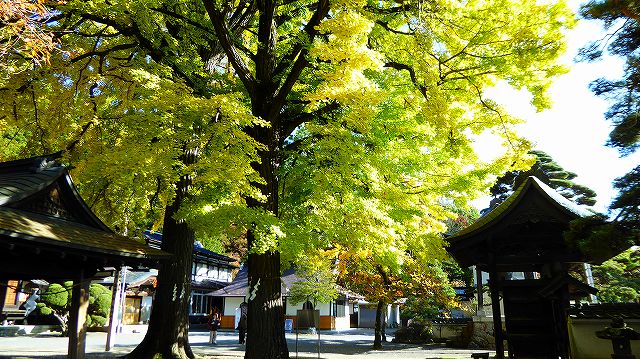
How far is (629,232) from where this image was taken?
556 cm

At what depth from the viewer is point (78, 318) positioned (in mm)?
8547

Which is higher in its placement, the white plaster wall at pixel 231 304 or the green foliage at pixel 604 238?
the green foliage at pixel 604 238

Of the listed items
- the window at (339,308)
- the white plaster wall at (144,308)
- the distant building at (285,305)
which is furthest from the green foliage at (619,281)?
the white plaster wall at (144,308)

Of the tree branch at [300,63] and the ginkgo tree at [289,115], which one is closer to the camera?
the ginkgo tree at [289,115]

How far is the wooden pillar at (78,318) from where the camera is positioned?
8414 mm

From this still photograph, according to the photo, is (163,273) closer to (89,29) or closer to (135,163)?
(135,163)

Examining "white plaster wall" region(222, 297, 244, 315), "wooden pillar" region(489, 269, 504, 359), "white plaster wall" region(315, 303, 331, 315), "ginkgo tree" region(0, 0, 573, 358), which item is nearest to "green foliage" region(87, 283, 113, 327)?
"white plaster wall" region(222, 297, 244, 315)

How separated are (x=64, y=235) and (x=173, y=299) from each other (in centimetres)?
394

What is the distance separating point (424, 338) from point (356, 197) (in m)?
16.3

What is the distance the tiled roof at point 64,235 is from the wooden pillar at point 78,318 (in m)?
1.05

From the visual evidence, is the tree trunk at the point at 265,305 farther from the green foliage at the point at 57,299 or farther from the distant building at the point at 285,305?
the distant building at the point at 285,305

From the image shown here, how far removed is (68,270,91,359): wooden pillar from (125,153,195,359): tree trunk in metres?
1.81

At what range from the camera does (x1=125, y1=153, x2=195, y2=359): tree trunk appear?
10305 millimetres

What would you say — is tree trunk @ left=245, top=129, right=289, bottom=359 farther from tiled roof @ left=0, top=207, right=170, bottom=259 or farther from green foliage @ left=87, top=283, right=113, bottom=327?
green foliage @ left=87, top=283, right=113, bottom=327
